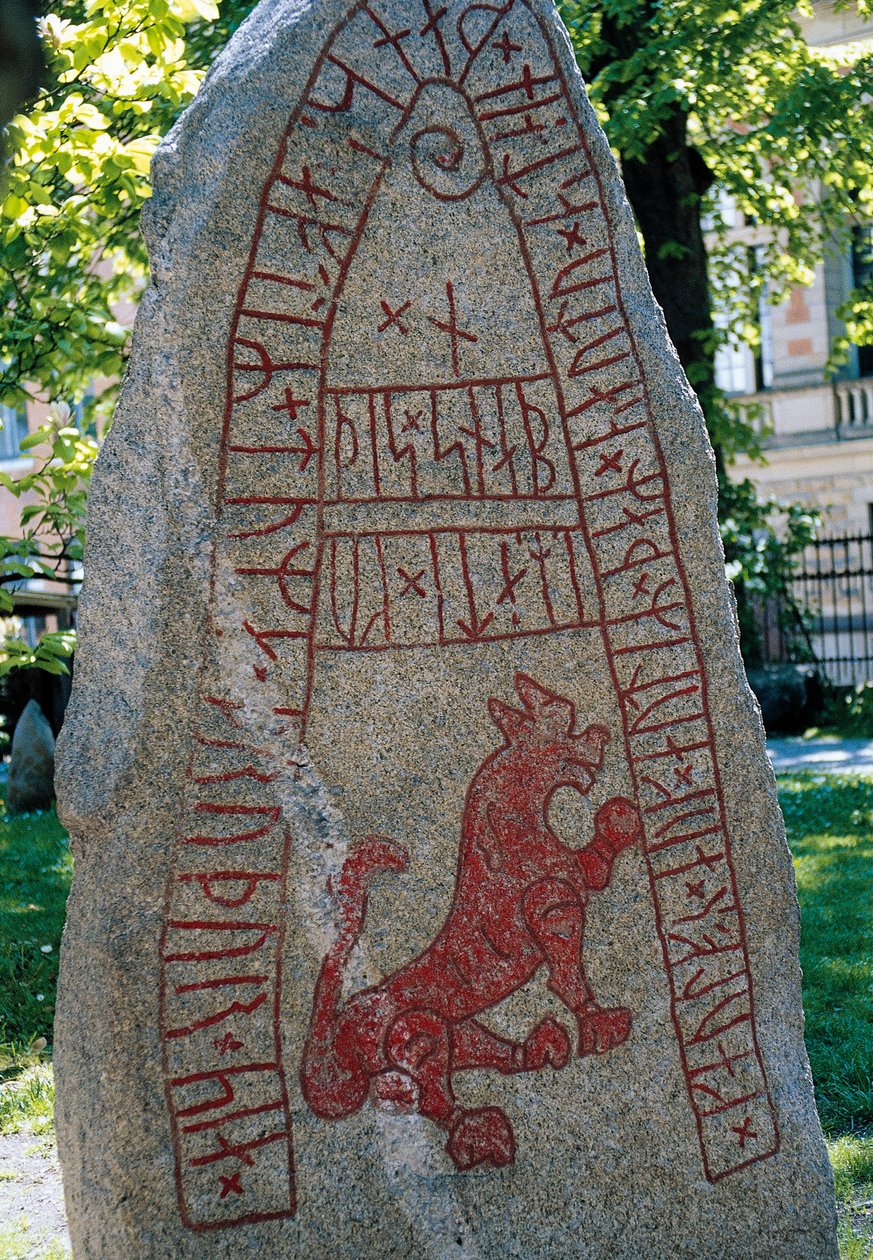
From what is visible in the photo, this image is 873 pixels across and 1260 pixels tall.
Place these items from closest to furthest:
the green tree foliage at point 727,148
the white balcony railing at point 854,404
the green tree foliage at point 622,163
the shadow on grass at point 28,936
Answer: the green tree foliage at point 622,163
the shadow on grass at point 28,936
the green tree foliage at point 727,148
the white balcony railing at point 854,404

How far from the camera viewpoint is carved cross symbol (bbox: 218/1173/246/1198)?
2455 millimetres

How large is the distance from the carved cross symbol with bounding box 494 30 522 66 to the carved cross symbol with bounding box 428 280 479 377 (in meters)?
0.48

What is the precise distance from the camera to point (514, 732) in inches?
104

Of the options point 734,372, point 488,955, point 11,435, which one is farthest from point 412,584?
point 734,372

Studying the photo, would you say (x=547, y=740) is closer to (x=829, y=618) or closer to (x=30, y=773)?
(x=30, y=773)

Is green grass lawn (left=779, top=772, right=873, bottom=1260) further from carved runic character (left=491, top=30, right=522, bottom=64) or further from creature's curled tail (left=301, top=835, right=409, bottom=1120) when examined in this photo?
carved runic character (left=491, top=30, right=522, bottom=64)

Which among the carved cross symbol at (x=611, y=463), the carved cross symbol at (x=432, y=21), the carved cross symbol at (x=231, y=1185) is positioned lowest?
the carved cross symbol at (x=231, y=1185)

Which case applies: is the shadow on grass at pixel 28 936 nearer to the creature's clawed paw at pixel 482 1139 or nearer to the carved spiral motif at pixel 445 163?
the creature's clawed paw at pixel 482 1139

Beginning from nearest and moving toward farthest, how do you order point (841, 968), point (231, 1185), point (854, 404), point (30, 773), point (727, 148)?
point (231, 1185) < point (841, 968) < point (30, 773) < point (727, 148) < point (854, 404)

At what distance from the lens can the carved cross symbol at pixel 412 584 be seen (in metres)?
2.59

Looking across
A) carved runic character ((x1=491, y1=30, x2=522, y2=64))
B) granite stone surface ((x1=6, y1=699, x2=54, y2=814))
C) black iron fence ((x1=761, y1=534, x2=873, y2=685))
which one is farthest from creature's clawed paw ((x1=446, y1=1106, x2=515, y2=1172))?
black iron fence ((x1=761, y1=534, x2=873, y2=685))

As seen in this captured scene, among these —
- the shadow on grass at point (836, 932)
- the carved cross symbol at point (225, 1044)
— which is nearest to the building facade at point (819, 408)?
the shadow on grass at point (836, 932)

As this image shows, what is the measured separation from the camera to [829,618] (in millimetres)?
17188

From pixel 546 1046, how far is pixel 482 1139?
21 centimetres
